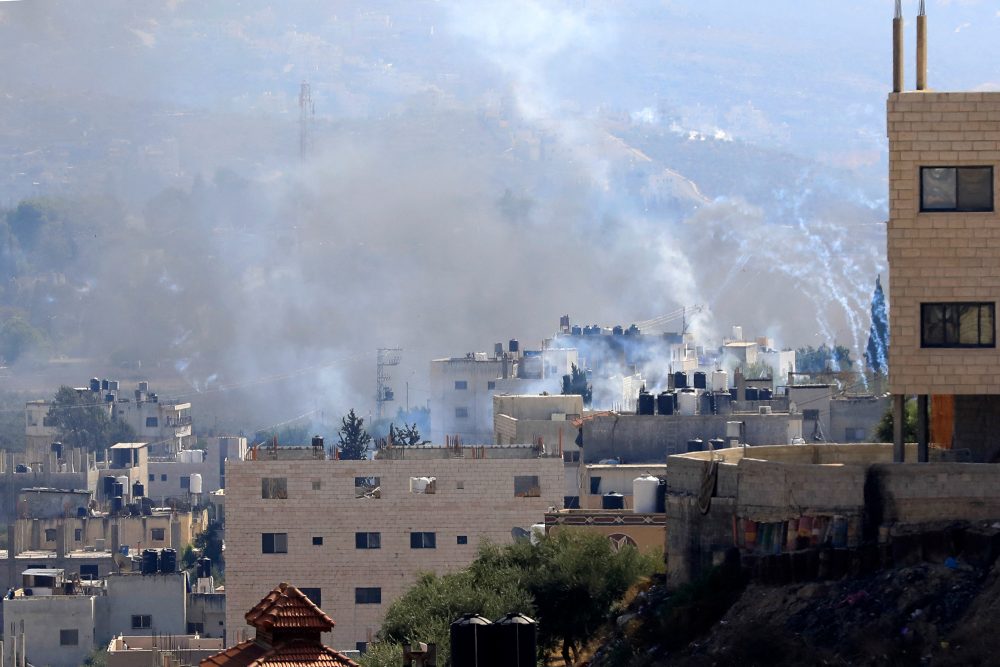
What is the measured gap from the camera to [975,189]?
97.4ft

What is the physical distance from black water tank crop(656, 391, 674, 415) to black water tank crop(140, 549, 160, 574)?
16329 millimetres

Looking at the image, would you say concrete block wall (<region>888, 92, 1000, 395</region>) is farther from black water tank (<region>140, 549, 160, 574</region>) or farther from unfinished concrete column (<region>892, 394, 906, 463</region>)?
black water tank (<region>140, 549, 160, 574</region>)

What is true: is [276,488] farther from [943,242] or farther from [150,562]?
[943,242]

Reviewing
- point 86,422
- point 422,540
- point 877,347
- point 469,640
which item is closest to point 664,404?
point 422,540

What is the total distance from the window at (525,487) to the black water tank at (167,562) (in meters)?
21.3

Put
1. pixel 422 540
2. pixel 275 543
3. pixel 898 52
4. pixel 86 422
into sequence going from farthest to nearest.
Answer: pixel 86 422 < pixel 422 540 < pixel 275 543 < pixel 898 52

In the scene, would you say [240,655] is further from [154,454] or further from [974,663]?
[154,454]

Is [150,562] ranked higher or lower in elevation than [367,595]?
lower

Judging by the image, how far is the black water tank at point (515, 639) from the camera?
22719 mm

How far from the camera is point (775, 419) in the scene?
8288 centimetres

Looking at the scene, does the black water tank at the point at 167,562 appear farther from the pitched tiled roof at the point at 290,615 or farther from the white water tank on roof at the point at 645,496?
the pitched tiled roof at the point at 290,615

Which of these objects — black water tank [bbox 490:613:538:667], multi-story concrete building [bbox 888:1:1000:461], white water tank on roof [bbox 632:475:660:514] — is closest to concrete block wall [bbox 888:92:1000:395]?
multi-story concrete building [bbox 888:1:1000:461]

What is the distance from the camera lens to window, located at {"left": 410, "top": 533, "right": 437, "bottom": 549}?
62438 mm

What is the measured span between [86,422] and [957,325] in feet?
481
